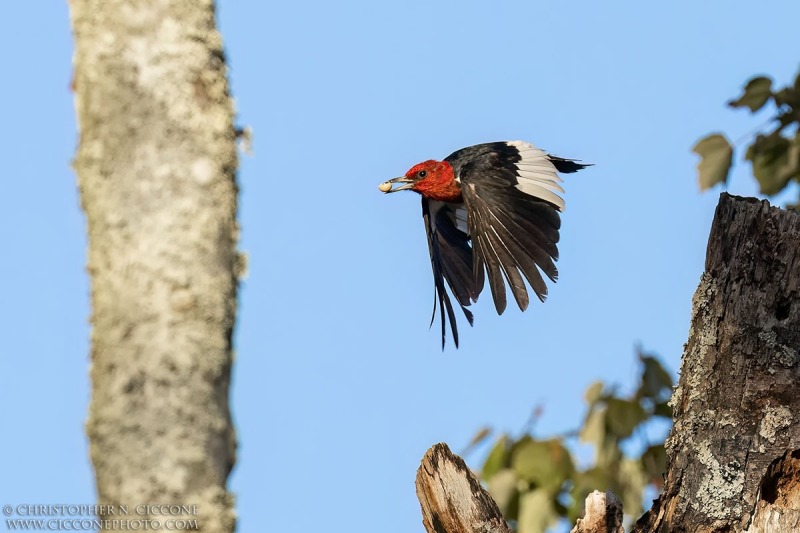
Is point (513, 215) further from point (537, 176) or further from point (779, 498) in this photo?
point (779, 498)

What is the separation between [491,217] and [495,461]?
5.03 ft

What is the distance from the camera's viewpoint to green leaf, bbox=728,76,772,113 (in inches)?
193

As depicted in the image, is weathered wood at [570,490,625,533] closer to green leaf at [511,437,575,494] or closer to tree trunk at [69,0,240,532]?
green leaf at [511,437,575,494]

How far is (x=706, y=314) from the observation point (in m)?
3.75

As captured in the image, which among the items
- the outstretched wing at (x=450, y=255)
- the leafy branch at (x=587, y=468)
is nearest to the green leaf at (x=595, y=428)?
the leafy branch at (x=587, y=468)

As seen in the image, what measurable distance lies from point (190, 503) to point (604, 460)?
426 cm

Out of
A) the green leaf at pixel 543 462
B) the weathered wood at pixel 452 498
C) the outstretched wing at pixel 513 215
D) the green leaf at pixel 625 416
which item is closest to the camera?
the weathered wood at pixel 452 498

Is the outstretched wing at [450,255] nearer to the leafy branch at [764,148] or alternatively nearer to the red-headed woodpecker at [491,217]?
the red-headed woodpecker at [491,217]

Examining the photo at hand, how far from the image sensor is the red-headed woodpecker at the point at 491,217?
587cm

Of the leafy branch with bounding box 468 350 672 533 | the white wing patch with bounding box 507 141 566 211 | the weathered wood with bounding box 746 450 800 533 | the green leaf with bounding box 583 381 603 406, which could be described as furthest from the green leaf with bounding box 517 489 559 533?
the white wing patch with bounding box 507 141 566 211

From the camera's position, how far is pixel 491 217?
6.16m

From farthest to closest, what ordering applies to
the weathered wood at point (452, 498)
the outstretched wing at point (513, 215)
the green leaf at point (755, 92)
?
the outstretched wing at point (513, 215) < the green leaf at point (755, 92) < the weathered wood at point (452, 498)

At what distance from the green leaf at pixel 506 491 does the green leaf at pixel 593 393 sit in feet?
2.69

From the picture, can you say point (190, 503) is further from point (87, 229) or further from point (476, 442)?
point (476, 442)
